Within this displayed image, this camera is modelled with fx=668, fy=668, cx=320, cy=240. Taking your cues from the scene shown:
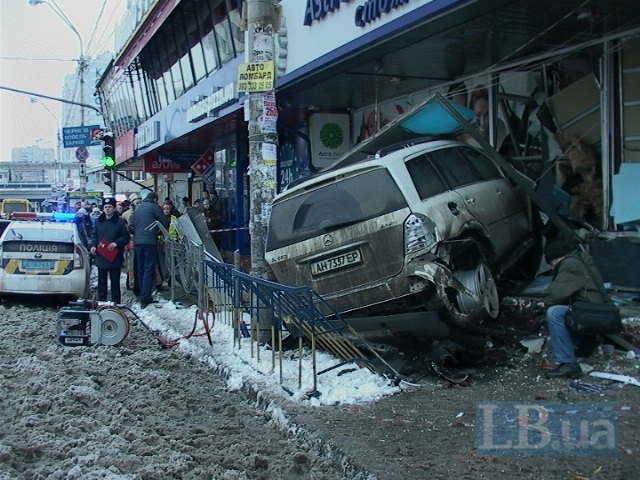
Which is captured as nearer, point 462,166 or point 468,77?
point 462,166

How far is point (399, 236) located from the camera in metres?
6.54

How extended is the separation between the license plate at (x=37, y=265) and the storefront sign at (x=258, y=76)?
549 cm

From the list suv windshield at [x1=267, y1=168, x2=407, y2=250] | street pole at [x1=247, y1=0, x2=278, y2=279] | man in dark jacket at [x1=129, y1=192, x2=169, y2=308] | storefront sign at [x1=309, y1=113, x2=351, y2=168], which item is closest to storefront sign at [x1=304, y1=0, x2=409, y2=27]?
street pole at [x1=247, y1=0, x2=278, y2=279]

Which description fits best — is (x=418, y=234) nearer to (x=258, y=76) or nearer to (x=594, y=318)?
(x=594, y=318)

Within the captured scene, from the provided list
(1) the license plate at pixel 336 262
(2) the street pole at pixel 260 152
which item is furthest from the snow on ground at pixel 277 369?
(2) the street pole at pixel 260 152

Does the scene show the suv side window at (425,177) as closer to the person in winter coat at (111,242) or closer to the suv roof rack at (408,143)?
the suv roof rack at (408,143)

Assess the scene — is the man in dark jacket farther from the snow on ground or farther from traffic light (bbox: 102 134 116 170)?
traffic light (bbox: 102 134 116 170)

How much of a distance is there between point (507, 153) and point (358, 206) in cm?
441

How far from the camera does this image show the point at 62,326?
813cm

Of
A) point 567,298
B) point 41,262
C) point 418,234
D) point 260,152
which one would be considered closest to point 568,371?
point 567,298

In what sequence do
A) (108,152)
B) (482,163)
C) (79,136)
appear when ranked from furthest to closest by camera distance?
(79,136)
(108,152)
(482,163)

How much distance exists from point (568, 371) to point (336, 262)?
2473 mm

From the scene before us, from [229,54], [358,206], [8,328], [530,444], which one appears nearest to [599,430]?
[530,444]

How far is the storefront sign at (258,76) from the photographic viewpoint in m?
7.77
